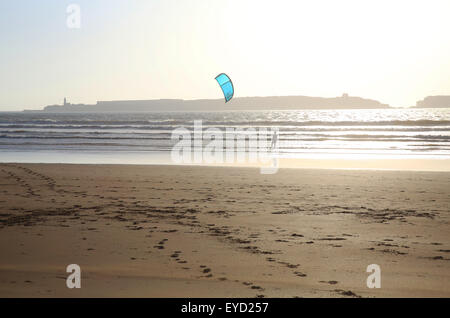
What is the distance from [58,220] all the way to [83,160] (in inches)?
412

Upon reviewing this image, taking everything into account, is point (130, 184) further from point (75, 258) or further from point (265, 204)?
point (75, 258)

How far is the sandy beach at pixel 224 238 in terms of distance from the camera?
415 centimetres

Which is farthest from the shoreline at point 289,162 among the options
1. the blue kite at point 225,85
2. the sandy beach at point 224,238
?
the sandy beach at point 224,238

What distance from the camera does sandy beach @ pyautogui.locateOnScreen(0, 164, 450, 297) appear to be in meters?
4.15

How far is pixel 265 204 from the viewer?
794cm

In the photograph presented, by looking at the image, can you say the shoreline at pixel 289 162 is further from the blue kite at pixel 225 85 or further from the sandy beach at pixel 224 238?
the sandy beach at pixel 224 238

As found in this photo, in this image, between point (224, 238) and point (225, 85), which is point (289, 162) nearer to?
point (225, 85)

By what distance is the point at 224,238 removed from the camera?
568cm

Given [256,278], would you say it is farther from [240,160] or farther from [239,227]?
[240,160]

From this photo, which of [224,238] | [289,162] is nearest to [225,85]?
[289,162]

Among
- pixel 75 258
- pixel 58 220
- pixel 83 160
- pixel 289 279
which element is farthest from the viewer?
pixel 83 160

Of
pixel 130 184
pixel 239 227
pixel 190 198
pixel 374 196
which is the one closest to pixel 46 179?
pixel 130 184
